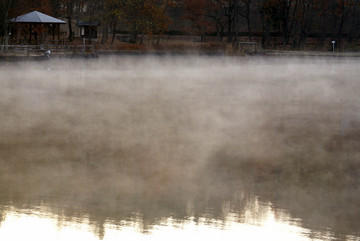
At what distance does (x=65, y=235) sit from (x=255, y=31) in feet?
177

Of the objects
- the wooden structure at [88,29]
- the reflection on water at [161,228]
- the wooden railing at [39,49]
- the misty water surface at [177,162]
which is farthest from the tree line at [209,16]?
the reflection on water at [161,228]

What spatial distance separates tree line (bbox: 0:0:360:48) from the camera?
1845 inches

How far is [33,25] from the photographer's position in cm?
4181

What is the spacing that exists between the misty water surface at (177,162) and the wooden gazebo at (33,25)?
50.1 feet

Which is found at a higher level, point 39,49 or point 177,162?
point 39,49

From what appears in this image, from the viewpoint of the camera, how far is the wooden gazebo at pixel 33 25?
37750 millimetres

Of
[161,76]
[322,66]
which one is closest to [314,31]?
[322,66]

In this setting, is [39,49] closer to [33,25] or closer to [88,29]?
[33,25]

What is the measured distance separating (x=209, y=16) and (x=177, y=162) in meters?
42.8

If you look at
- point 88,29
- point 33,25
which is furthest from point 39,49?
point 88,29

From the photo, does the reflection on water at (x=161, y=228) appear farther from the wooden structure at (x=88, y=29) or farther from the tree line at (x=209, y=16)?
the wooden structure at (x=88, y=29)

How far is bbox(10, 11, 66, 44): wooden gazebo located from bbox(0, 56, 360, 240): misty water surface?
50.1 feet

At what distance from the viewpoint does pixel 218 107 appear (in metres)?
18.2

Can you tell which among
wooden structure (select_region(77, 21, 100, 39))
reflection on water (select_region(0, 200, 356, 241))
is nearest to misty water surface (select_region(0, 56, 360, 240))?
reflection on water (select_region(0, 200, 356, 241))
